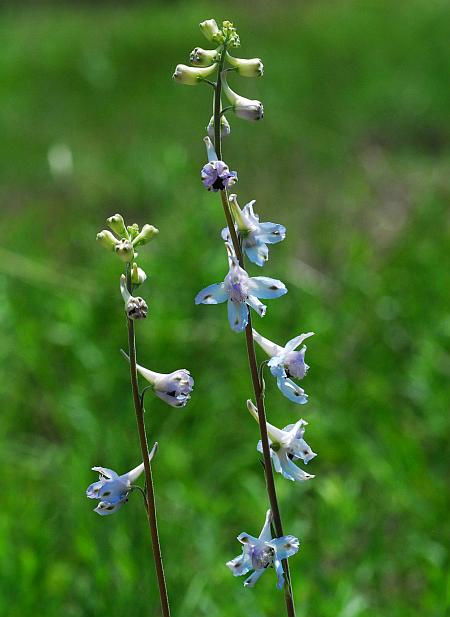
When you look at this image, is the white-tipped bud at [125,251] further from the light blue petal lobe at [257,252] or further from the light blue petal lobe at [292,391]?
the light blue petal lobe at [292,391]

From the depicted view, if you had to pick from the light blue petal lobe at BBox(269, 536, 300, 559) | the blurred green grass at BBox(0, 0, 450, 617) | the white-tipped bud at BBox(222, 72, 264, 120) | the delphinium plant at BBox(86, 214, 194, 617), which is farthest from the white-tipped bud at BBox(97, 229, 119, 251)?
the blurred green grass at BBox(0, 0, 450, 617)

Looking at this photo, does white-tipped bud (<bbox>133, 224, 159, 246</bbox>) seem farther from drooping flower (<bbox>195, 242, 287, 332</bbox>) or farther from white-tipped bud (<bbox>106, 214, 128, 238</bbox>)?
drooping flower (<bbox>195, 242, 287, 332</bbox>)

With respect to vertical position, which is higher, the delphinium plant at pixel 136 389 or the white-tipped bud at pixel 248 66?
the white-tipped bud at pixel 248 66

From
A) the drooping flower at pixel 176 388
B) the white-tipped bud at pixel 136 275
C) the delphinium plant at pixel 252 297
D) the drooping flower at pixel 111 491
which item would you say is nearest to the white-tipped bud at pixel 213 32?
the delphinium plant at pixel 252 297

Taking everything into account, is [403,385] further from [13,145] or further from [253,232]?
[13,145]

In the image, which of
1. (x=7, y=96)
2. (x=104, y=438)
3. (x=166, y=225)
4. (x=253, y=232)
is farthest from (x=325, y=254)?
(x=253, y=232)

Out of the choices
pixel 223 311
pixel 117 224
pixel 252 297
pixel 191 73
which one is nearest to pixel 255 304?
pixel 252 297

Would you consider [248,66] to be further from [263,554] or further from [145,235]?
[263,554]
